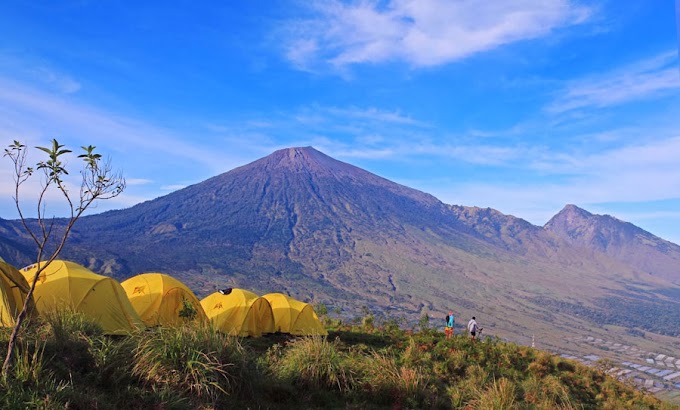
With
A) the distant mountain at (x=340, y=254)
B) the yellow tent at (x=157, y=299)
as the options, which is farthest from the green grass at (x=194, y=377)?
the distant mountain at (x=340, y=254)

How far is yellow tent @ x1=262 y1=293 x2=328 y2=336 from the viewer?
16.5 m

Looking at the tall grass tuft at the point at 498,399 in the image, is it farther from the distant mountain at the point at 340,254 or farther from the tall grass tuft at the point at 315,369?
the distant mountain at the point at 340,254

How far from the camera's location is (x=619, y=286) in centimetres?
15138

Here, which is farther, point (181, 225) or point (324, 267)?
point (181, 225)

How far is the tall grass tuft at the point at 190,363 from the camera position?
5.96m

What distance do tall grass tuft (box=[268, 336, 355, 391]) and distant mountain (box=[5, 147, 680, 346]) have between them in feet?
169

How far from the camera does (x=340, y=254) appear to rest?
106125 mm

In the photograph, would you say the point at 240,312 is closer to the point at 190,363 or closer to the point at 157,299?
the point at 157,299

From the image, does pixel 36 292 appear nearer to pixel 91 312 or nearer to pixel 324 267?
pixel 91 312

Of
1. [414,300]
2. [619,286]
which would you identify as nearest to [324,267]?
[414,300]

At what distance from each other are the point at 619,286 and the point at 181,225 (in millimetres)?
134395

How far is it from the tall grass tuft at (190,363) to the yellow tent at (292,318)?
383 inches

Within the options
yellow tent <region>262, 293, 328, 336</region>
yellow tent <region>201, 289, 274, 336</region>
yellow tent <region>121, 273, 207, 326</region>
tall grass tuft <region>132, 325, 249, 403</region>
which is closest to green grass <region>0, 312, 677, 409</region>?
tall grass tuft <region>132, 325, 249, 403</region>

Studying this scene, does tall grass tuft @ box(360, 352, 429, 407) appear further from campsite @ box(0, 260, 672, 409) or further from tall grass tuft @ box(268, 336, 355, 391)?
tall grass tuft @ box(268, 336, 355, 391)
